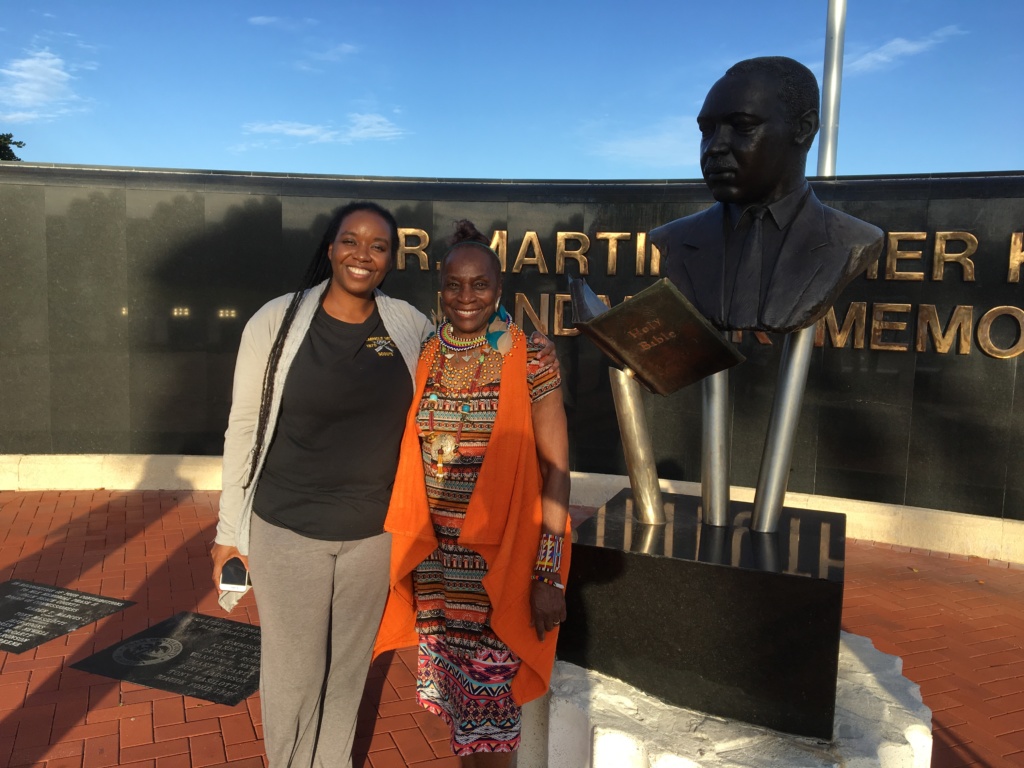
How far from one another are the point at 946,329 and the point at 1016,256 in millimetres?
671

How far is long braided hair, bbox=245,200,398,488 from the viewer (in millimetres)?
2252

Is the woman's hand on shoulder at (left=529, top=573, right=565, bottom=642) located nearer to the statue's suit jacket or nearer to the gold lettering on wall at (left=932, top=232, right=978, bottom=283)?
the statue's suit jacket

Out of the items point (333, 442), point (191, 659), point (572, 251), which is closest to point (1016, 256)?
point (572, 251)

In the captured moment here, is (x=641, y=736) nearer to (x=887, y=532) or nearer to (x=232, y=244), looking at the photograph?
(x=887, y=532)

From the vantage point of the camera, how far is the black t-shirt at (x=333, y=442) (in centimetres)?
224

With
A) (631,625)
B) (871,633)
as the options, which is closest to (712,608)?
(631,625)

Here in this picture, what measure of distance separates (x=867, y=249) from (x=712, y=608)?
3.90 ft

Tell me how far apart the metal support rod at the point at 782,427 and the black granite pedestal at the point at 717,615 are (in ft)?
0.29

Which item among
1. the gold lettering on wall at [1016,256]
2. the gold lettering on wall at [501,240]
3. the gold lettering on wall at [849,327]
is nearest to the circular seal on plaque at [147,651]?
the gold lettering on wall at [501,240]

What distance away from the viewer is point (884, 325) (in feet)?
19.4

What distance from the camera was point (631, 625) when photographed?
Answer: 2.46 metres

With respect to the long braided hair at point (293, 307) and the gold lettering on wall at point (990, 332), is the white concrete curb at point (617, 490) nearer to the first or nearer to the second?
the gold lettering on wall at point (990, 332)

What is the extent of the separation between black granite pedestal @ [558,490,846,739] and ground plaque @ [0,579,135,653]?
9.69 ft

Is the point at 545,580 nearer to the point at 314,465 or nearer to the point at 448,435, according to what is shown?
the point at 448,435
